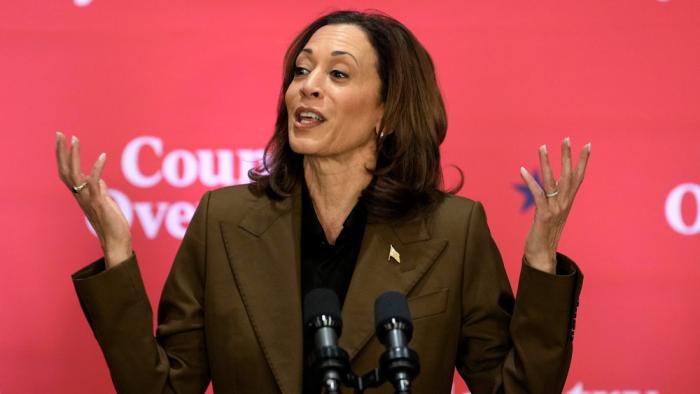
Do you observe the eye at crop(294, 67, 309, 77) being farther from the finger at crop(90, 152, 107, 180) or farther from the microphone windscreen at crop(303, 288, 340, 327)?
the microphone windscreen at crop(303, 288, 340, 327)

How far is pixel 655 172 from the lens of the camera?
3174mm

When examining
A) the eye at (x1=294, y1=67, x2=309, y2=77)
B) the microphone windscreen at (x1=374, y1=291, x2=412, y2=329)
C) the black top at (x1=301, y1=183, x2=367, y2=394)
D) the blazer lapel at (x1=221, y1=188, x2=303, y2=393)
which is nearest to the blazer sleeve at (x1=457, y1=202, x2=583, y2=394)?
the black top at (x1=301, y1=183, x2=367, y2=394)

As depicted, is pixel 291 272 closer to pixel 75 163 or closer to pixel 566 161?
pixel 75 163

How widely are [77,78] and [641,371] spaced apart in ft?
6.33

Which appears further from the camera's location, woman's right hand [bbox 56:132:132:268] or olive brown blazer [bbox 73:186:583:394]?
olive brown blazer [bbox 73:186:583:394]

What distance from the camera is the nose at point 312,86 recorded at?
248 cm

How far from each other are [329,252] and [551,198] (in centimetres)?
58

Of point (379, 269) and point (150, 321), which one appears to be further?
point (379, 269)

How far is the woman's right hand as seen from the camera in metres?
2.16

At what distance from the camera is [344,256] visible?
2506 millimetres

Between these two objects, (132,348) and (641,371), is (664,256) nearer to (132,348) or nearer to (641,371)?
(641,371)

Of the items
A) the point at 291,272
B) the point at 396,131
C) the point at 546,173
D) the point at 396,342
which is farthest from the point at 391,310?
the point at 396,131

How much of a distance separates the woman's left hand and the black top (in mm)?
467

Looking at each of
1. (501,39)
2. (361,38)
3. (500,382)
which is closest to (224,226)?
(361,38)
